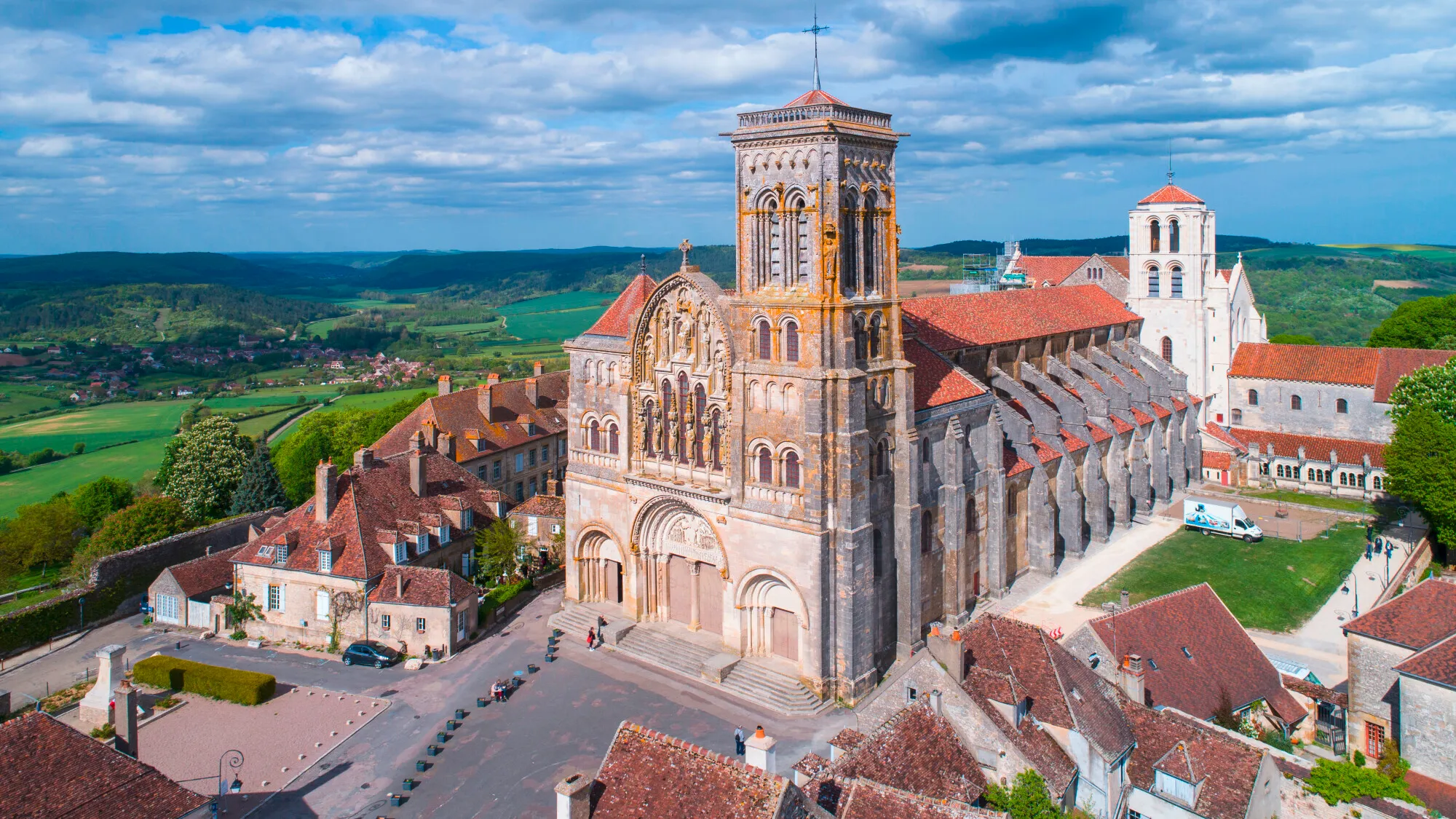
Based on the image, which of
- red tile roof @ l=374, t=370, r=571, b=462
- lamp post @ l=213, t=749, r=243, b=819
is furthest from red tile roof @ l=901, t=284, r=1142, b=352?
lamp post @ l=213, t=749, r=243, b=819

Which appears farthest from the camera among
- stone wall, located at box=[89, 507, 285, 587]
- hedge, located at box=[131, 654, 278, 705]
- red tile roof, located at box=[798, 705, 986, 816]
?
stone wall, located at box=[89, 507, 285, 587]

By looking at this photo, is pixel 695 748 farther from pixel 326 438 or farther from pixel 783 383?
pixel 326 438

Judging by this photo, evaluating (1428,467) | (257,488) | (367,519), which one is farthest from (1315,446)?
(257,488)

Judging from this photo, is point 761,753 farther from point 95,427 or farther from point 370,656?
point 95,427

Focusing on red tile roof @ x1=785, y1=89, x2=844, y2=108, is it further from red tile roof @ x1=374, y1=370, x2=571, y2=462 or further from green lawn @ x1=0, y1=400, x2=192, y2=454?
green lawn @ x1=0, y1=400, x2=192, y2=454

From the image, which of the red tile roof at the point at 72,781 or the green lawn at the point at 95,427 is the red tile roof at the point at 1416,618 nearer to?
the red tile roof at the point at 72,781

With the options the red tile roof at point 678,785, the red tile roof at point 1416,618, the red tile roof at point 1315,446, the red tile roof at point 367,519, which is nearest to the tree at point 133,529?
the red tile roof at point 367,519

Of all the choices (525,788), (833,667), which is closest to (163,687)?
(525,788)
